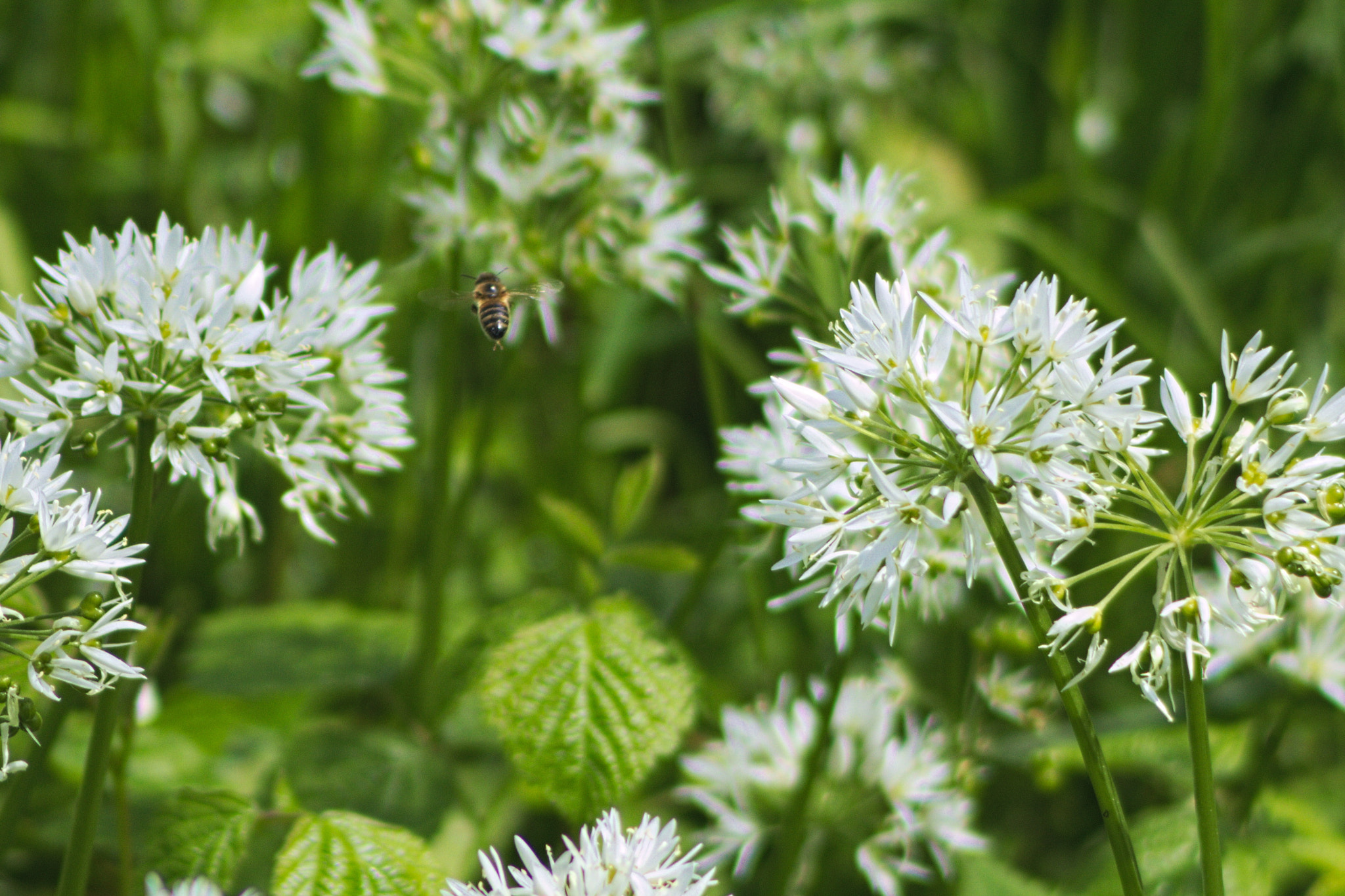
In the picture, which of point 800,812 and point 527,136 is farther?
point 527,136

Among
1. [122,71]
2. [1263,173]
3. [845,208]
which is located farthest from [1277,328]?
[122,71]

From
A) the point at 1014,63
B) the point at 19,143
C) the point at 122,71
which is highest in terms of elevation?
the point at 1014,63

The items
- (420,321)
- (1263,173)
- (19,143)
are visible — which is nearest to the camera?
(420,321)

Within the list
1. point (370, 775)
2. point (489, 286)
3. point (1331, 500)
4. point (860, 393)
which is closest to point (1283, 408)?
point (1331, 500)

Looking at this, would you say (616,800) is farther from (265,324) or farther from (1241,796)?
(1241,796)

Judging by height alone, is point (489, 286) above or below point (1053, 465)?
above

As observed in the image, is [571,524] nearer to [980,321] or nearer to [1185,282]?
[980,321]
